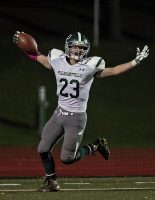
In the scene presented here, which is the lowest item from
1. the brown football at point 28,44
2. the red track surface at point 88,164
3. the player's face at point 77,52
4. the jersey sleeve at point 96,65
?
the red track surface at point 88,164

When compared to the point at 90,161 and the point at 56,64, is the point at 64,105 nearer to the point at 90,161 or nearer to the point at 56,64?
the point at 56,64

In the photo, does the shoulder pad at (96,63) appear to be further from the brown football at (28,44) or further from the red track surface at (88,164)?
the red track surface at (88,164)

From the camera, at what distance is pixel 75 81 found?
31.2 feet

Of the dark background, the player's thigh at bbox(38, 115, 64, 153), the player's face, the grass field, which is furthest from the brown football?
the dark background

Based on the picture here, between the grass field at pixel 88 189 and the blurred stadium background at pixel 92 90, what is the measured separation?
0.92 metres

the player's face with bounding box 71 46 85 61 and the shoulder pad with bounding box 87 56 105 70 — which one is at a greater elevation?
the player's face with bounding box 71 46 85 61

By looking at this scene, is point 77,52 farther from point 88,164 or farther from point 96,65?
point 88,164

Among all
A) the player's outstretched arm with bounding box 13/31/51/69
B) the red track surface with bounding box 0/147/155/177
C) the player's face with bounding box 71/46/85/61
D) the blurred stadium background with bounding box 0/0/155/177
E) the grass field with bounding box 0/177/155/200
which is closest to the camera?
the grass field with bounding box 0/177/155/200

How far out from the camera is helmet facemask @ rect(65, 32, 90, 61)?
9.57 meters

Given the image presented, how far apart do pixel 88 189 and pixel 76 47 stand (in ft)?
5.47

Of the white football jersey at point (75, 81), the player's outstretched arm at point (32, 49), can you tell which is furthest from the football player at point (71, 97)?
the player's outstretched arm at point (32, 49)

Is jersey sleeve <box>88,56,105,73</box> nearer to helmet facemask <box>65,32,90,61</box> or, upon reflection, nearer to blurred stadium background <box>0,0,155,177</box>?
helmet facemask <box>65,32,90,61</box>

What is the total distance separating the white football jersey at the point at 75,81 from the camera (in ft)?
31.2

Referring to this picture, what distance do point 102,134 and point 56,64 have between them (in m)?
8.43
